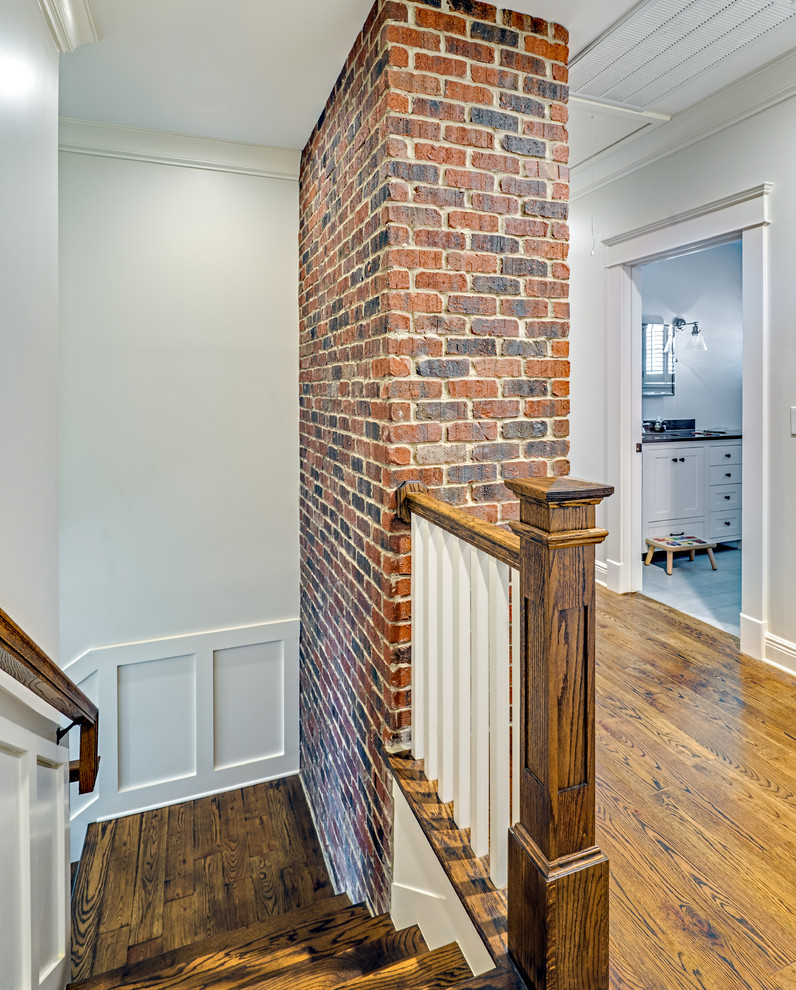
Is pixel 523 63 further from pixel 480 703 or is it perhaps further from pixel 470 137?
pixel 480 703

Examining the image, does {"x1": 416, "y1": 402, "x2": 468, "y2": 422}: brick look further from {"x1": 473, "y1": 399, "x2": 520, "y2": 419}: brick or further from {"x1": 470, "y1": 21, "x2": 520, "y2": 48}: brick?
{"x1": 470, "y1": 21, "x2": 520, "y2": 48}: brick

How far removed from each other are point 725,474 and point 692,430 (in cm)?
76

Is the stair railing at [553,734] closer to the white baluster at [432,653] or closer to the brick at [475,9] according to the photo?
the white baluster at [432,653]

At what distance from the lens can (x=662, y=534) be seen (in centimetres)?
472

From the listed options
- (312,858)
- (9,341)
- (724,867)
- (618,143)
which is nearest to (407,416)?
(9,341)

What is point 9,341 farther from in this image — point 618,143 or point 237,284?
point 618,143

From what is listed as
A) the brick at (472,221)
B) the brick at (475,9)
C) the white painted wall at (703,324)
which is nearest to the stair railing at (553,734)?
the brick at (472,221)

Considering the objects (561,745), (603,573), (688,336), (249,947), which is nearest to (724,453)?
(688,336)

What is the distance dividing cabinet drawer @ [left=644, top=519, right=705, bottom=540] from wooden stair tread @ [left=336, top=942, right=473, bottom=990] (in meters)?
3.70

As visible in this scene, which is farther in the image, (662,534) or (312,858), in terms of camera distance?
(662,534)

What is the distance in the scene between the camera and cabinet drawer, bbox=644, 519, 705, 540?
15.4 ft

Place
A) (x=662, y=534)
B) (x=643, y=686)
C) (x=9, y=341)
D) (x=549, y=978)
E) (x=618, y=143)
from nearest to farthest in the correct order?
1. (x=549, y=978)
2. (x=9, y=341)
3. (x=643, y=686)
4. (x=618, y=143)
5. (x=662, y=534)

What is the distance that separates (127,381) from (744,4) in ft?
9.11

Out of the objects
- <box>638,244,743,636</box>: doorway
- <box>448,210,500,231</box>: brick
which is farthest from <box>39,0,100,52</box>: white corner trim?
<box>638,244,743,636</box>: doorway
